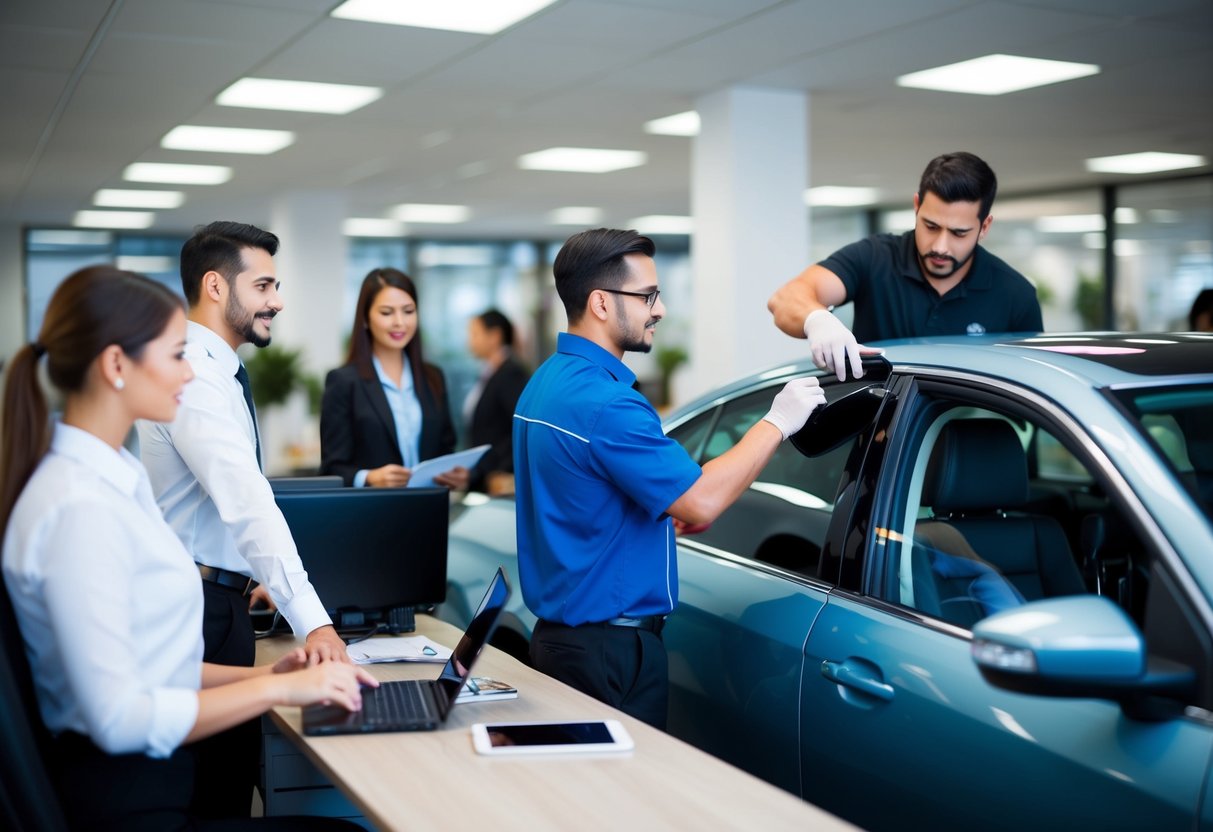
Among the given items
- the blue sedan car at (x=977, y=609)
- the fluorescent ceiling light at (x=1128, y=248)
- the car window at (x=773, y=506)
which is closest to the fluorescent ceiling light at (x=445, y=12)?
the car window at (x=773, y=506)

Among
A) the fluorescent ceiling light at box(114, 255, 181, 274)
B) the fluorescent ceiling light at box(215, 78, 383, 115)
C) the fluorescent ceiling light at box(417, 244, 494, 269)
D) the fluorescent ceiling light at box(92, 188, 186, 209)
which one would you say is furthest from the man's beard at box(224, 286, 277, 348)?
the fluorescent ceiling light at box(417, 244, 494, 269)

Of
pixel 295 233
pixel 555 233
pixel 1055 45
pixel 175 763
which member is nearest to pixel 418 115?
pixel 1055 45

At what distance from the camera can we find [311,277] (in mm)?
10891

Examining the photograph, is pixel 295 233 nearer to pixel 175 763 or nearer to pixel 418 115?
pixel 418 115

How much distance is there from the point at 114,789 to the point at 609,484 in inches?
40.3

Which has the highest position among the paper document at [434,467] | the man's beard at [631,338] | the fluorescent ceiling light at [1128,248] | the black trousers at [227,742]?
the fluorescent ceiling light at [1128,248]

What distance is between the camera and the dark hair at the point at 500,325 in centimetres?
657

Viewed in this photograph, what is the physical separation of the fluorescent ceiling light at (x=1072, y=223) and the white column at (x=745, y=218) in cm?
567

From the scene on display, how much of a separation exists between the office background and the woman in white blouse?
3.26m

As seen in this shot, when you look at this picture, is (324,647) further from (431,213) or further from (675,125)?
(431,213)

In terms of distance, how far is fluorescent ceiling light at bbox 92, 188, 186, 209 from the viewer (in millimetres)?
10367

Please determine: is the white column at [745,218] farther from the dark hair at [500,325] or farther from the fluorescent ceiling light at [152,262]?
the fluorescent ceiling light at [152,262]

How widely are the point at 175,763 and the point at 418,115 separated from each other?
5676 millimetres

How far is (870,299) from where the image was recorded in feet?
10.0
